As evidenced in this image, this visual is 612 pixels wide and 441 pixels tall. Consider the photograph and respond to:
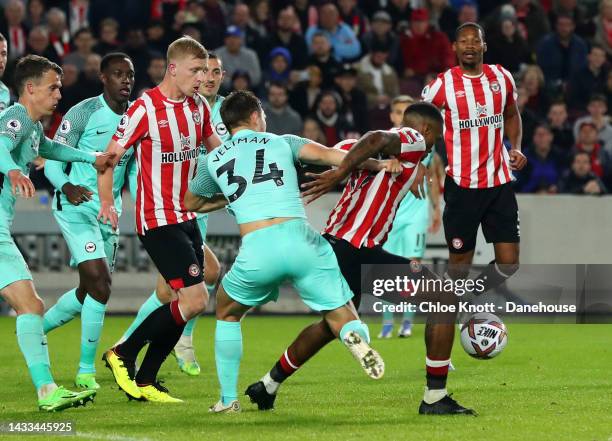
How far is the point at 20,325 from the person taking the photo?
7793 millimetres

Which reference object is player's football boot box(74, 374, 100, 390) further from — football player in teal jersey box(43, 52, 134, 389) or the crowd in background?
the crowd in background

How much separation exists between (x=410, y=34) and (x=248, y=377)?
1028 cm

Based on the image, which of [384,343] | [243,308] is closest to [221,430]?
[243,308]

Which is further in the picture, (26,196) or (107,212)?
(107,212)

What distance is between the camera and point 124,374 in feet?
27.8

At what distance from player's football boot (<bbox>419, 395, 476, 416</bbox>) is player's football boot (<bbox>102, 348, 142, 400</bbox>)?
6.48 ft

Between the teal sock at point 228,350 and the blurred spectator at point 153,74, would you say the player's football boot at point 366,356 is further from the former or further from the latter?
the blurred spectator at point 153,74

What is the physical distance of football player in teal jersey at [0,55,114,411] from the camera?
766 centimetres

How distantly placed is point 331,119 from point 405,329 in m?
4.52

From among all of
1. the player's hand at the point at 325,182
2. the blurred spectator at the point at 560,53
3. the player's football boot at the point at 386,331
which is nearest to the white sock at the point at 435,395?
the player's hand at the point at 325,182

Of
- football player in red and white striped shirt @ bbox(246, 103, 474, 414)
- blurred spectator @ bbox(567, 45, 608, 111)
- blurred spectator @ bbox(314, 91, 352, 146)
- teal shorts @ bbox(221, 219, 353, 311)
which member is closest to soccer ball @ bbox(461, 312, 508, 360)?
football player in red and white striped shirt @ bbox(246, 103, 474, 414)

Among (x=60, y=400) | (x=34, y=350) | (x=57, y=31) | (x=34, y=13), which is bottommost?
(x=60, y=400)

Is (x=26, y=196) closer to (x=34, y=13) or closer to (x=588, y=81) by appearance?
(x=34, y=13)

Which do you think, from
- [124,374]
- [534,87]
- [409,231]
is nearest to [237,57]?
[534,87]
